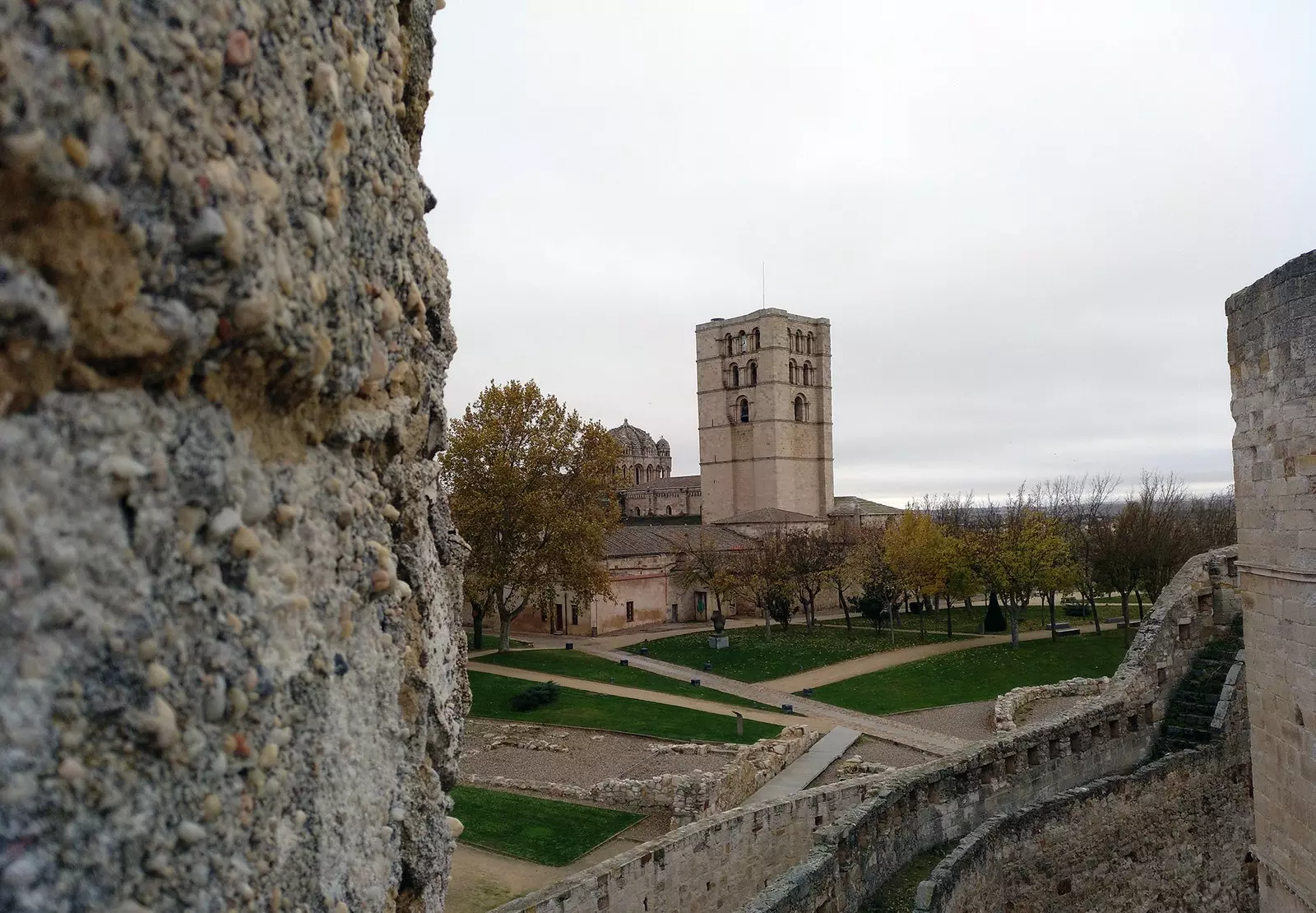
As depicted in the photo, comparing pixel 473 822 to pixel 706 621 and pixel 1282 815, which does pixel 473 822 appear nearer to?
pixel 1282 815

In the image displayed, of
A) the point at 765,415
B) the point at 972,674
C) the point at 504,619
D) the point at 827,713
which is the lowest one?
the point at 827,713

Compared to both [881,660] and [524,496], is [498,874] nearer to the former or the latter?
[524,496]

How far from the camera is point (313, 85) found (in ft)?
6.22

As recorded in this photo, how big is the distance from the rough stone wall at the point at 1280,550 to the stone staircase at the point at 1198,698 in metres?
4.85

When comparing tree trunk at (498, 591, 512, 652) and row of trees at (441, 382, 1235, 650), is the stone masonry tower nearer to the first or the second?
row of trees at (441, 382, 1235, 650)

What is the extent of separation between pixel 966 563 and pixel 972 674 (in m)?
7.77

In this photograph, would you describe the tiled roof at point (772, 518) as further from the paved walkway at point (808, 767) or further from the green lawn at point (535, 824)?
the green lawn at point (535, 824)

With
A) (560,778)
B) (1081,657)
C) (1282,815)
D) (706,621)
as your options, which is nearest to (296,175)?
(1282,815)

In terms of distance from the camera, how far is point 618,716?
70.5 ft

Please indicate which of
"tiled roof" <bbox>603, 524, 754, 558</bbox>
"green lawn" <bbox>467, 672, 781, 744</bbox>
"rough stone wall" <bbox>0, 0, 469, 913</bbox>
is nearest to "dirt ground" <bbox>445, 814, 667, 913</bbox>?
"green lawn" <bbox>467, 672, 781, 744</bbox>

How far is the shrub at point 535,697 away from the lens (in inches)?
878

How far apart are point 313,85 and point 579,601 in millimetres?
33671

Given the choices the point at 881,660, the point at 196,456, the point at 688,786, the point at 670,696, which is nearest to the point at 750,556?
the point at 881,660

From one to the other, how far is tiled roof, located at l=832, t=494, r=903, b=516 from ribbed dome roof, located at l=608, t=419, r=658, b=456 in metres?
22.2
